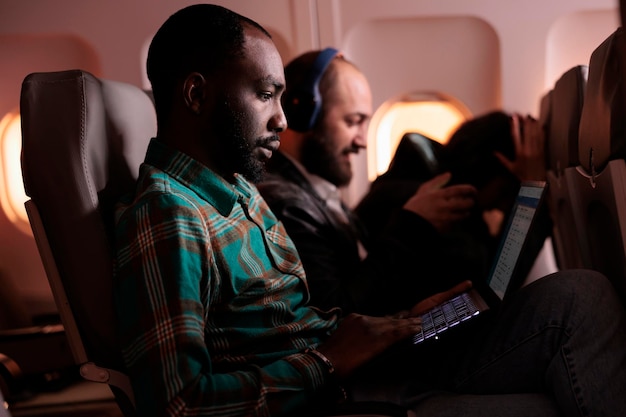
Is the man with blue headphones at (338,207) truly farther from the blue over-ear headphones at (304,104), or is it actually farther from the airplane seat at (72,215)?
the airplane seat at (72,215)

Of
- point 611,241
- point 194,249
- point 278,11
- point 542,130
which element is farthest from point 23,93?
point 278,11

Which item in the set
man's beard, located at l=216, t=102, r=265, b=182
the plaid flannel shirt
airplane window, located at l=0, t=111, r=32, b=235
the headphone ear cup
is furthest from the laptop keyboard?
airplane window, located at l=0, t=111, r=32, b=235

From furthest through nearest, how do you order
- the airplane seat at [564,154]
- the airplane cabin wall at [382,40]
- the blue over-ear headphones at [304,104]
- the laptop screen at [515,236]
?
the airplane cabin wall at [382,40], the blue over-ear headphones at [304,104], the airplane seat at [564,154], the laptop screen at [515,236]

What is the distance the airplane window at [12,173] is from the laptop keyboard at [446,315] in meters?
1.88

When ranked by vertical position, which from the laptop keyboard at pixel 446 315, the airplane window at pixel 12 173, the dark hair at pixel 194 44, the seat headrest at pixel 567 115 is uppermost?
the dark hair at pixel 194 44

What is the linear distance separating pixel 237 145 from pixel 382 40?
1.75 metres

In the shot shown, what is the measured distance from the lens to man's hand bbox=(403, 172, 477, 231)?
162 cm

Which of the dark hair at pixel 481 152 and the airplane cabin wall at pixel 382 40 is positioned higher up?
the airplane cabin wall at pixel 382 40

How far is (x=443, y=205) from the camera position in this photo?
1.62 meters

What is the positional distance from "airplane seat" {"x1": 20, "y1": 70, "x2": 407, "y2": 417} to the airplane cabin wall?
152 centimetres

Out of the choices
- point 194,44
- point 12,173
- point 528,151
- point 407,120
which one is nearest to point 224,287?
point 194,44

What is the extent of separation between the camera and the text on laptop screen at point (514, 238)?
4.26 ft

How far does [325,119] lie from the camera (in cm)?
182

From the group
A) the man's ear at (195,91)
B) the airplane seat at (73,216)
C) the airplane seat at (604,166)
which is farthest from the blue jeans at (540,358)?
the man's ear at (195,91)
